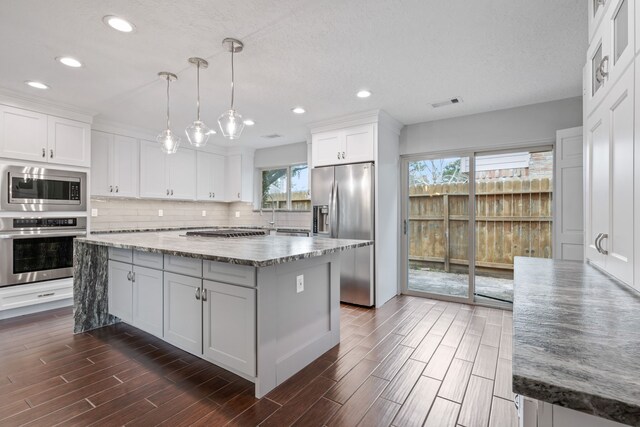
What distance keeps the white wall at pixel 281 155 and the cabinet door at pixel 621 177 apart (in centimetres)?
458

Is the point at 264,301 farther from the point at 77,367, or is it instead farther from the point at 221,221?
the point at 221,221

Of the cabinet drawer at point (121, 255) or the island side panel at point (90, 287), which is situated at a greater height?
the cabinet drawer at point (121, 255)

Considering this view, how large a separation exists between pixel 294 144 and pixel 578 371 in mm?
5399

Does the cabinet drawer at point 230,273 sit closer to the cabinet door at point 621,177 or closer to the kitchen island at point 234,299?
the kitchen island at point 234,299

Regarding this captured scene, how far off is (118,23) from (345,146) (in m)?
2.74

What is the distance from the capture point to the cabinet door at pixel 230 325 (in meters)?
1.96

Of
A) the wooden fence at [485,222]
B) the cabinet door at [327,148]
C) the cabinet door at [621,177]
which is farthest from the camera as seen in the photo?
the cabinet door at [327,148]

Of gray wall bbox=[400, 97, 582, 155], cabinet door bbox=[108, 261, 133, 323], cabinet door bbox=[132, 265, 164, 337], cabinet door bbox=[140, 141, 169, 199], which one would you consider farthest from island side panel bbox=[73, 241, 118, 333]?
gray wall bbox=[400, 97, 582, 155]

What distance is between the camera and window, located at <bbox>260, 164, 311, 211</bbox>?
5617 mm

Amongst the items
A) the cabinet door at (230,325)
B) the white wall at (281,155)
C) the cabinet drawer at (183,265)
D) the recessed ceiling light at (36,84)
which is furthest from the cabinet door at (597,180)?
the recessed ceiling light at (36,84)

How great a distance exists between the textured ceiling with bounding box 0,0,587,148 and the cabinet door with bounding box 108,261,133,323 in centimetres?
185

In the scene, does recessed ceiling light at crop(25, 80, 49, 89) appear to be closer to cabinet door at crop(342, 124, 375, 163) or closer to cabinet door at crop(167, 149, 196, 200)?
cabinet door at crop(167, 149, 196, 200)

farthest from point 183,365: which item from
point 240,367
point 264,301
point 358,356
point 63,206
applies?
point 63,206

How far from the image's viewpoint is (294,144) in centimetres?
564
